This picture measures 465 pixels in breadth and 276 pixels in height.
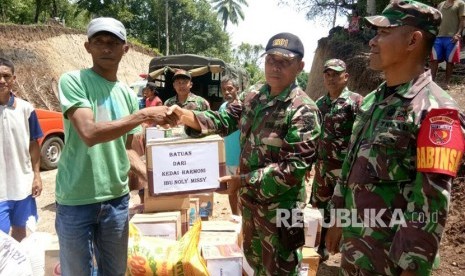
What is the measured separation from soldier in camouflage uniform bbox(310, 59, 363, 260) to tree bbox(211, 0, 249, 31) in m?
49.6

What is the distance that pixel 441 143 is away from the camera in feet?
4.78

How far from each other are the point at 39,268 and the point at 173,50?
37.1 meters

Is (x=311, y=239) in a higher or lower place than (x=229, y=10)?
lower

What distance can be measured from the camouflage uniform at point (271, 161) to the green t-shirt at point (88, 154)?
732mm

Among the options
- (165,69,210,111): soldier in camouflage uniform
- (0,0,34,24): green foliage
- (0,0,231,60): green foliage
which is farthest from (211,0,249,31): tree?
Result: (165,69,210,111): soldier in camouflage uniform

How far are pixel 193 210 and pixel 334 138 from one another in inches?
65.2

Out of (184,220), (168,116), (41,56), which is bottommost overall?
(184,220)

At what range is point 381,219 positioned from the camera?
1716mm

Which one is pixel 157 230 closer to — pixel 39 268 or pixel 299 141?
pixel 39 268

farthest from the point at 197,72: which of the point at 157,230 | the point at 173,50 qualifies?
the point at 173,50

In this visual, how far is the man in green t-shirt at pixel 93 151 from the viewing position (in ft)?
6.56

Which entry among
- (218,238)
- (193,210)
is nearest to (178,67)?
(193,210)

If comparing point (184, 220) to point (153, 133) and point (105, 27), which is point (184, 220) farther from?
point (105, 27)

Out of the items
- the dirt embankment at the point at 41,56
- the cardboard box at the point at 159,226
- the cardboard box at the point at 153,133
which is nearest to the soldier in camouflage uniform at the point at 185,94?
the cardboard box at the point at 153,133
